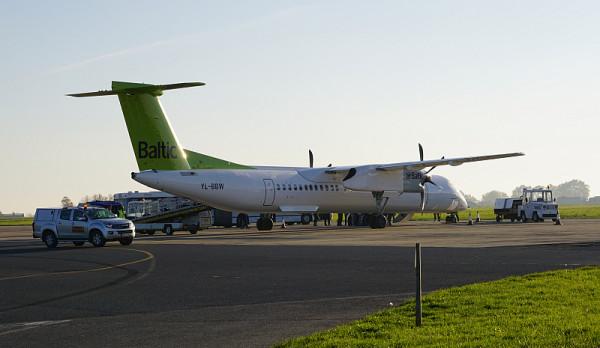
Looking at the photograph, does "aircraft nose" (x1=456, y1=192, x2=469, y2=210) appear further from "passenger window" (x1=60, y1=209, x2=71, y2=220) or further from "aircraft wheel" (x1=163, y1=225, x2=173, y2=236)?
"passenger window" (x1=60, y1=209, x2=71, y2=220)

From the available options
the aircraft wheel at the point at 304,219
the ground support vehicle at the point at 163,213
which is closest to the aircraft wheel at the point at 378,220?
the ground support vehicle at the point at 163,213

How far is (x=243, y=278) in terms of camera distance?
63.0ft

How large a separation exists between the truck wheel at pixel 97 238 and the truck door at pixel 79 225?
37 cm

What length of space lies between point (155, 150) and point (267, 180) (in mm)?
8331

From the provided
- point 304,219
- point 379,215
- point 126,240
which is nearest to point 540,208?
point 304,219

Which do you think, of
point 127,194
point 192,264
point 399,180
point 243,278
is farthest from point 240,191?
point 243,278

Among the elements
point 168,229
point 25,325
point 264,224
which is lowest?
point 25,325

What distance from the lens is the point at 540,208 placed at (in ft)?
225

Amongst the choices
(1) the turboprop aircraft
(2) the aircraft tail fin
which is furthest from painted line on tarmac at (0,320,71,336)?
(2) the aircraft tail fin

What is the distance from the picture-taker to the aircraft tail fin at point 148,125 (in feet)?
136

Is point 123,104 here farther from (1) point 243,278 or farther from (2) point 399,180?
(1) point 243,278

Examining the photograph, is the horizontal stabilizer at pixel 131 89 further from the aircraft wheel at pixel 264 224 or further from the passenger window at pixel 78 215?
the aircraft wheel at pixel 264 224

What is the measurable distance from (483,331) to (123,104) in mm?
33488

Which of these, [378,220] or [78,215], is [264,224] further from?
[78,215]
